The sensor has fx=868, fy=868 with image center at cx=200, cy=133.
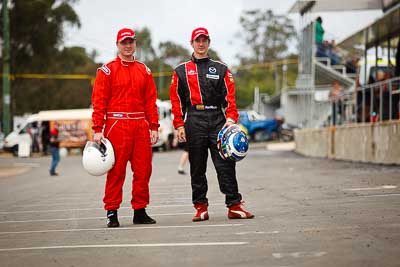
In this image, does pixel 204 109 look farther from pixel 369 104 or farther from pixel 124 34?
pixel 369 104

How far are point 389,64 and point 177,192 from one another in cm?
1205

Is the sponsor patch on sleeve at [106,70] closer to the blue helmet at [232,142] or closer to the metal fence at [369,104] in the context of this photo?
the blue helmet at [232,142]

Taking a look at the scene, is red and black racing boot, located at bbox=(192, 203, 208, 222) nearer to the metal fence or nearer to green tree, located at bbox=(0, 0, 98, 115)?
the metal fence

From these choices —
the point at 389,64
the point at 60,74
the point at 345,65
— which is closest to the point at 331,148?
the point at 389,64

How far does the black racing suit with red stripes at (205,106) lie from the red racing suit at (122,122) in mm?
388

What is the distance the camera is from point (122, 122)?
29.7 feet

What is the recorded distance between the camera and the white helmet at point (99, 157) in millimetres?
8891

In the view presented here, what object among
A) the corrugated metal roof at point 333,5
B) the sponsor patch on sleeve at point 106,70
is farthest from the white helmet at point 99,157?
the corrugated metal roof at point 333,5

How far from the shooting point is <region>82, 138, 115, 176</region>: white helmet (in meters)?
8.89

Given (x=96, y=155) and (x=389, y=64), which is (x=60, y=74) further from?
(x=96, y=155)

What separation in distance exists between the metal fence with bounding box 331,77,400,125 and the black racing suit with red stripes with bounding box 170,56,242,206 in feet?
36.1

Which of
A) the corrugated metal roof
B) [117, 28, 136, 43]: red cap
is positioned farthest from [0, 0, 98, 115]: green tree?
[117, 28, 136, 43]: red cap

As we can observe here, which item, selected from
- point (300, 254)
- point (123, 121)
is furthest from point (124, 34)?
point (300, 254)

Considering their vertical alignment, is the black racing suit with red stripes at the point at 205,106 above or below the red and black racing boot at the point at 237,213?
above
